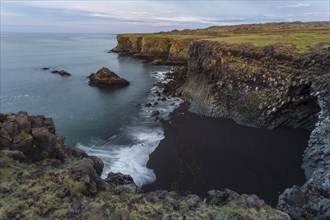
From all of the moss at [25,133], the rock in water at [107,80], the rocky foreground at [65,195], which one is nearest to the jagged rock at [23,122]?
the rocky foreground at [65,195]

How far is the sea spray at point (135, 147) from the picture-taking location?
3418cm

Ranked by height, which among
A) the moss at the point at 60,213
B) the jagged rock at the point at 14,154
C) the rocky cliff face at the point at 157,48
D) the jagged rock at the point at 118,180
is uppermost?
the rocky cliff face at the point at 157,48

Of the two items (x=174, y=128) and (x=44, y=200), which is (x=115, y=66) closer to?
(x=174, y=128)

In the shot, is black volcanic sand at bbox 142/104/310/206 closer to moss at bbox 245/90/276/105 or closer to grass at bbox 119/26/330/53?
moss at bbox 245/90/276/105

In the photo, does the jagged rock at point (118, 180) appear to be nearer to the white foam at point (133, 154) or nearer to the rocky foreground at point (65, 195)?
the rocky foreground at point (65, 195)

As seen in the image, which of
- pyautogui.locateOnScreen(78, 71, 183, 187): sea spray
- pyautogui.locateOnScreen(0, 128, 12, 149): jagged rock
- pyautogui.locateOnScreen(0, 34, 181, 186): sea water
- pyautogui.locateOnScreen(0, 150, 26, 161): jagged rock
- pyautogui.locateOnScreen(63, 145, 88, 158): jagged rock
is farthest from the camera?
pyautogui.locateOnScreen(0, 34, 181, 186): sea water

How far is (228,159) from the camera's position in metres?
35.9

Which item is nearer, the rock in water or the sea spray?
the sea spray

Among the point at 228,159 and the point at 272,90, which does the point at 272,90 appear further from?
the point at 228,159

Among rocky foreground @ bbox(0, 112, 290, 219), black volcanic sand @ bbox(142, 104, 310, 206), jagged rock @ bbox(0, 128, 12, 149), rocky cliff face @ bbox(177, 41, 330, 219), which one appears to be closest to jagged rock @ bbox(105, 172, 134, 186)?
rocky foreground @ bbox(0, 112, 290, 219)

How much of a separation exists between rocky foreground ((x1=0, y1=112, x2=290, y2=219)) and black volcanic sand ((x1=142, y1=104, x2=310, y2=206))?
875 cm

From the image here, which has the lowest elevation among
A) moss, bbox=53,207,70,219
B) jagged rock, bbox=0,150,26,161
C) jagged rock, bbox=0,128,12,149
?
moss, bbox=53,207,70,219

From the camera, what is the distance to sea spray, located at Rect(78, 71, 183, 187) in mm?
34181

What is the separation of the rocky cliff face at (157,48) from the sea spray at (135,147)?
68.4m
